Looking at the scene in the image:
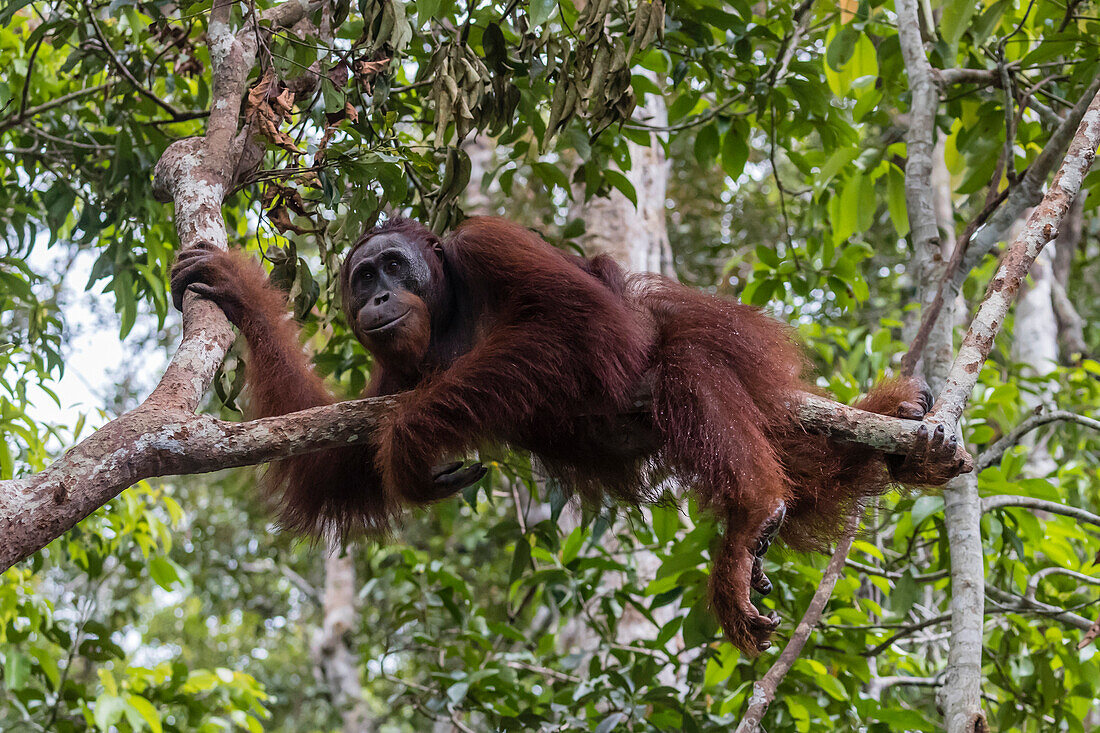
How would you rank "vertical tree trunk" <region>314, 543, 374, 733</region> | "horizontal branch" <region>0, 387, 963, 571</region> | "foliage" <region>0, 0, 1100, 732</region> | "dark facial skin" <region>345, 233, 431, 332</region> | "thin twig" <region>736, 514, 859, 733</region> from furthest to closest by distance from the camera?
"vertical tree trunk" <region>314, 543, 374, 733</region>, "dark facial skin" <region>345, 233, 431, 332</region>, "foliage" <region>0, 0, 1100, 732</region>, "thin twig" <region>736, 514, 859, 733</region>, "horizontal branch" <region>0, 387, 963, 571</region>

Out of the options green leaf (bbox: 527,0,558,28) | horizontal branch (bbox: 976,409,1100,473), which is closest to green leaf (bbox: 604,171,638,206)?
green leaf (bbox: 527,0,558,28)

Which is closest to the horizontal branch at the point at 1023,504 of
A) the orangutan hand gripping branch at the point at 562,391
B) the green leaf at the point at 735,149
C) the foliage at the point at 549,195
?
the foliage at the point at 549,195

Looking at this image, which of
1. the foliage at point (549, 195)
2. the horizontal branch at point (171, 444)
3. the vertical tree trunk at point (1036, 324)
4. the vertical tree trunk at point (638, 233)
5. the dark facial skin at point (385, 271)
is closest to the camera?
the horizontal branch at point (171, 444)

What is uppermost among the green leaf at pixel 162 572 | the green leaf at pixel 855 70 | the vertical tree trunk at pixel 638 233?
the vertical tree trunk at pixel 638 233

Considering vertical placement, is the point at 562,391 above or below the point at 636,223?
below

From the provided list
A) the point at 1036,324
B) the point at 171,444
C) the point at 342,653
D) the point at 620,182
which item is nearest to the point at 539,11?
the point at 620,182

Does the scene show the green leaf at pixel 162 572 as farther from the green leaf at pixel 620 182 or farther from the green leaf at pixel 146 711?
the green leaf at pixel 620 182

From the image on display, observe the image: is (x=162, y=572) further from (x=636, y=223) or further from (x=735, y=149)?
(x=636, y=223)

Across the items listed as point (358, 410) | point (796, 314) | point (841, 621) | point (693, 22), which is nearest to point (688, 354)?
point (358, 410)

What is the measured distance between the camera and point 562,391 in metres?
2.72

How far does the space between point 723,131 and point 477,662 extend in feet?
7.68

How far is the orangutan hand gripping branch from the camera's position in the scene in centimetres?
262

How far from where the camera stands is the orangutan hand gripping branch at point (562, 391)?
2625 millimetres

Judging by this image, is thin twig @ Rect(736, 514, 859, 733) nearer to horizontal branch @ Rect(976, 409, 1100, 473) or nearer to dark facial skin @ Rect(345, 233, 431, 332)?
horizontal branch @ Rect(976, 409, 1100, 473)
